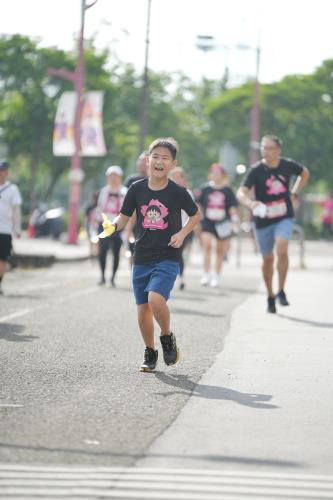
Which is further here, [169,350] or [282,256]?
[282,256]

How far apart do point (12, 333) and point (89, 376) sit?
264 centimetres

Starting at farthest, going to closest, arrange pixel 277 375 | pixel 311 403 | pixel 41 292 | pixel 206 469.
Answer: pixel 41 292 < pixel 277 375 < pixel 311 403 < pixel 206 469

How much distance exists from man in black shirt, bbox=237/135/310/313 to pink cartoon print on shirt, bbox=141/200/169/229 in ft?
13.9

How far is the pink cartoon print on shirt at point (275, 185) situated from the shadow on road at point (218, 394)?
5.08m

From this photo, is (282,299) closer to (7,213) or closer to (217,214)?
(7,213)

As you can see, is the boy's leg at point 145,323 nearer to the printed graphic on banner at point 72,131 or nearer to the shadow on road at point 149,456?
the shadow on road at point 149,456

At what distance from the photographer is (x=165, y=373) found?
7.85 meters

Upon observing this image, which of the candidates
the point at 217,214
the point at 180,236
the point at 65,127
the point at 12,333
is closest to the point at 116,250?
the point at 217,214

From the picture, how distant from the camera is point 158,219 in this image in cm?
800

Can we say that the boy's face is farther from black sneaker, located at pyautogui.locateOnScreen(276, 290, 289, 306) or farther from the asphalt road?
black sneaker, located at pyautogui.locateOnScreen(276, 290, 289, 306)

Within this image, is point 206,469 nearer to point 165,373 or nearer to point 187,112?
point 165,373

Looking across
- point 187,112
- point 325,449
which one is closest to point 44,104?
point 187,112

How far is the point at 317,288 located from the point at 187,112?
67.5m

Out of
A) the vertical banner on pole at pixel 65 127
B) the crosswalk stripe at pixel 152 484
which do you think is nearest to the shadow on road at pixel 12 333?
the crosswalk stripe at pixel 152 484
